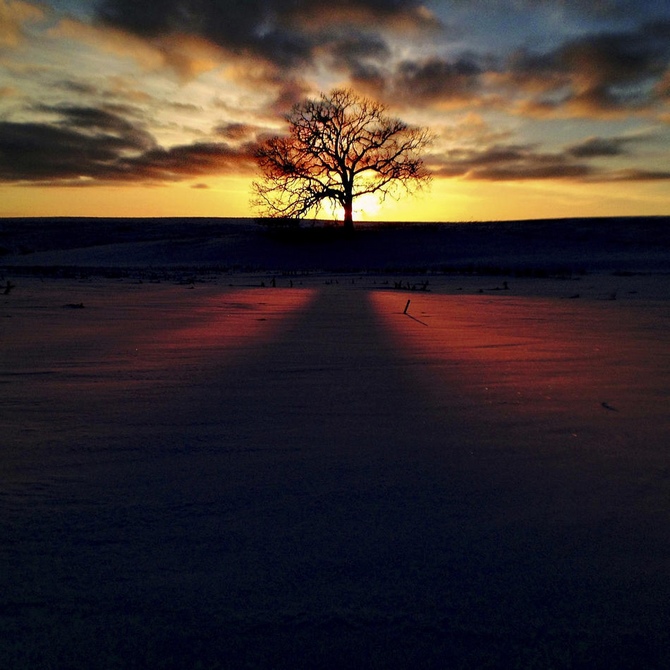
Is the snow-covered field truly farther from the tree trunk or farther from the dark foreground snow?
the tree trunk

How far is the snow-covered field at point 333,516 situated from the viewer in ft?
2.94

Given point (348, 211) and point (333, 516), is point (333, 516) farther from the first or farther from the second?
point (348, 211)

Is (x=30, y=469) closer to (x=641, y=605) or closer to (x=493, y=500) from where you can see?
(x=493, y=500)

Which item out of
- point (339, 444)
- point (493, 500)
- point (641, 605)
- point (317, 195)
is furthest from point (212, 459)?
point (317, 195)

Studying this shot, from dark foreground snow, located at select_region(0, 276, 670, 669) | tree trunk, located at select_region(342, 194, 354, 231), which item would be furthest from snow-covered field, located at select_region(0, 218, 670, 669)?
tree trunk, located at select_region(342, 194, 354, 231)

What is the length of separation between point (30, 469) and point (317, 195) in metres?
25.7

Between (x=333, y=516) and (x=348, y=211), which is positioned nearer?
(x=333, y=516)

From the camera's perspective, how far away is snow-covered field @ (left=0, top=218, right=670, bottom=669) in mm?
896

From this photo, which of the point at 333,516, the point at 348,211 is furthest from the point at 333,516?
Answer: the point at 348,211

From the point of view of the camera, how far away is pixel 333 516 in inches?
49.1

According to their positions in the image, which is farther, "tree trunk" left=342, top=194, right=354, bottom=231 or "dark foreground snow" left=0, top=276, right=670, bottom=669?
"tree trunk" left=342, top=194, right=354, bottom=231

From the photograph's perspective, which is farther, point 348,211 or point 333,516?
point 348,211

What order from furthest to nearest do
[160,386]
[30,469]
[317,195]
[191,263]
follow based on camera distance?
1. [317,195]
2. [191,263]
3. [160,386]
4. [30,469]

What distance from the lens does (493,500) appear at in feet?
4.34
